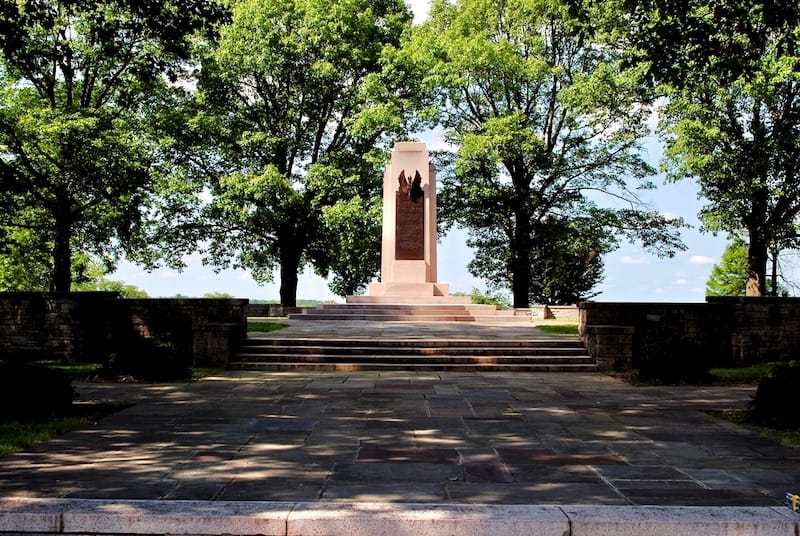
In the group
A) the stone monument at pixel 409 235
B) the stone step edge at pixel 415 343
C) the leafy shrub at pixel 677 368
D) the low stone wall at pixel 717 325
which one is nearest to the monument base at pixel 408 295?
the stone monument at pixel 409 235

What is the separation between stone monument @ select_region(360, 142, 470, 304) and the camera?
2734 cm

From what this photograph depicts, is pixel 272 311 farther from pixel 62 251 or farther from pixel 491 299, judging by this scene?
pixel 491 299

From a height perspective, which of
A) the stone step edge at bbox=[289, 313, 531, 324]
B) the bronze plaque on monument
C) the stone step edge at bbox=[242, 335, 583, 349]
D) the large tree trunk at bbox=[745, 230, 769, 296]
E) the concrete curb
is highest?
the bronze plaque on monument

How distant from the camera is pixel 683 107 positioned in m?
26.9

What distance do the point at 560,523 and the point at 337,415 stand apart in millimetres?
4733

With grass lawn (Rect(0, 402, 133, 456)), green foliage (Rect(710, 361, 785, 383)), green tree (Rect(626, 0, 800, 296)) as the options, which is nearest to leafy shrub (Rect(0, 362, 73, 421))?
grass lawn (Rect(0, 402, 133, 456))

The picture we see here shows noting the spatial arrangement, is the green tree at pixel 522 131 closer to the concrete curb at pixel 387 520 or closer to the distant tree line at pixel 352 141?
the distant tree line at pixel 352 141

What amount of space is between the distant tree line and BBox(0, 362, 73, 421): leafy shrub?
17.6 m

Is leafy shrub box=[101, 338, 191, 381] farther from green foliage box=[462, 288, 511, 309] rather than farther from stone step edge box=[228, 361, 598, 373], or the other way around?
green foliage box=[462, 288, 511, 309]

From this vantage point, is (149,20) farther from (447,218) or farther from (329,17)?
(447,218)

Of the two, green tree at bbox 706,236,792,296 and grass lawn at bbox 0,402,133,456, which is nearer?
grass lawn at bbox 0,402,133,456

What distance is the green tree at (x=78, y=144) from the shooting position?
25844 millimetres

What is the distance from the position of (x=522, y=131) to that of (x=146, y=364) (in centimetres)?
2179

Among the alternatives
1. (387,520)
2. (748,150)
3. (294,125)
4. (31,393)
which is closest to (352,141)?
(294,125)
